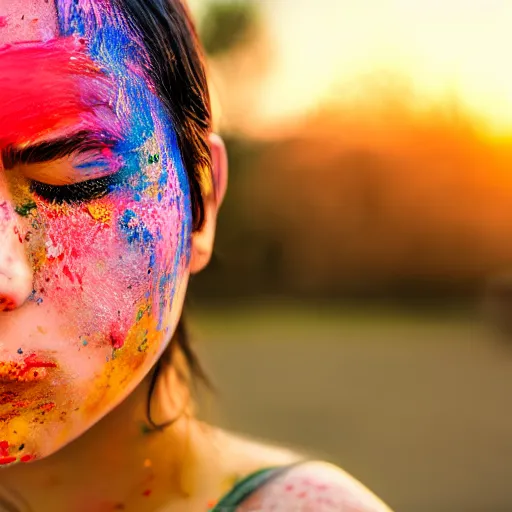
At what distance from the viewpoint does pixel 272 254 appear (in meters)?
4.88

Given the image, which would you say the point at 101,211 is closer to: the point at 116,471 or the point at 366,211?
the point at 116,471

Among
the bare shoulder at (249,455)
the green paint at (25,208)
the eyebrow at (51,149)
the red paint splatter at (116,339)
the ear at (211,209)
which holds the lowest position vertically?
the bare shoulder at (249,455)

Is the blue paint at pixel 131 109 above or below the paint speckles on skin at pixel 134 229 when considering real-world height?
above

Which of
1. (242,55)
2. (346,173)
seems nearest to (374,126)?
(346,173)

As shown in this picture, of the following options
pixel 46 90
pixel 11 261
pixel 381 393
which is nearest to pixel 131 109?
pixel 46 90

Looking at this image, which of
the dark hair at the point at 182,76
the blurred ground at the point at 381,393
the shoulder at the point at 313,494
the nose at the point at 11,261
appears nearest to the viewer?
the nose at the point at 11,261

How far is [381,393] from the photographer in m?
3.76

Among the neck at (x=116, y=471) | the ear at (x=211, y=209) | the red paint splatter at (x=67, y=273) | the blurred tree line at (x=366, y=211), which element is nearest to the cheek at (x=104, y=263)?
the red paint splatter at (x=67, y=273)

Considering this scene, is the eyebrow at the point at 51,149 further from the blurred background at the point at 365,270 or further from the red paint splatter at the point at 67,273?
the blurred background at the point at 365,270

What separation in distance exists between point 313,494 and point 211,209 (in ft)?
1.34

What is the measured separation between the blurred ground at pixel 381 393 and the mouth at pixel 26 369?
4.62 ft

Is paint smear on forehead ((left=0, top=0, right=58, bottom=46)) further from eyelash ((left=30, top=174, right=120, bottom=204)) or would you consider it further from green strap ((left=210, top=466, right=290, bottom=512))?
green strap ((left=210, top=466, right=290, bottom=512))

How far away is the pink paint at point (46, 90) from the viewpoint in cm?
74

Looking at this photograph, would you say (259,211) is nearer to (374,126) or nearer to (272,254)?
(272,254)
